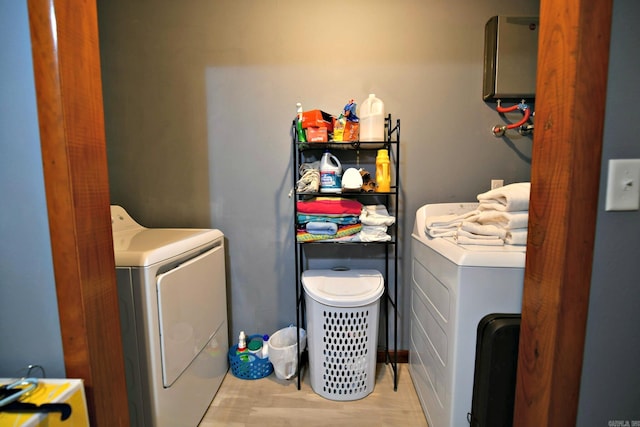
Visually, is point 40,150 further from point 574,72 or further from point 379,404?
point 379,404

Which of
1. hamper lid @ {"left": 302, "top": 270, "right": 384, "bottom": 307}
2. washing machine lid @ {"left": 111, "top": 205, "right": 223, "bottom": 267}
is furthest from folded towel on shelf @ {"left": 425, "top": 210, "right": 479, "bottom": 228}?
washing machine lid @ {"left": 111, "top": 205, "right": 223, "bottom": 267}

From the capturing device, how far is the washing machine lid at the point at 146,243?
0.94m

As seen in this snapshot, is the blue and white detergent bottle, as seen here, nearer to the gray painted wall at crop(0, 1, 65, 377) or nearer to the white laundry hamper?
the white laundry hamper

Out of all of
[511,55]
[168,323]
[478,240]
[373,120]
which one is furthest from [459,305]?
[511,55]

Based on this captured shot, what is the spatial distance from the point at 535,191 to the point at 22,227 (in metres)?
1.20

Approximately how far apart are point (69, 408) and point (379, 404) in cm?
133

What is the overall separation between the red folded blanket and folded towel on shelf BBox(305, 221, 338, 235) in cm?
6

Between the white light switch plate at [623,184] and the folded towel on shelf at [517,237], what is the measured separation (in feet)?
1.41

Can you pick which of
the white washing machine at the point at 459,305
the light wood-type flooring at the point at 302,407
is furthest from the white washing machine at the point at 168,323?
the white washing machine at the point at 459,305

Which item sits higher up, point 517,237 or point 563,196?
point 563,196

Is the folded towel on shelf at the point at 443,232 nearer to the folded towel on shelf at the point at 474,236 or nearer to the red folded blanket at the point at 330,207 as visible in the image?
the folded towel on shelf at the point at 474,236

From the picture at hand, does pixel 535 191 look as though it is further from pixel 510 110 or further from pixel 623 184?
pixel 510 110

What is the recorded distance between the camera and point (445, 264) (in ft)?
3.38

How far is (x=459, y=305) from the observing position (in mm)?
915
